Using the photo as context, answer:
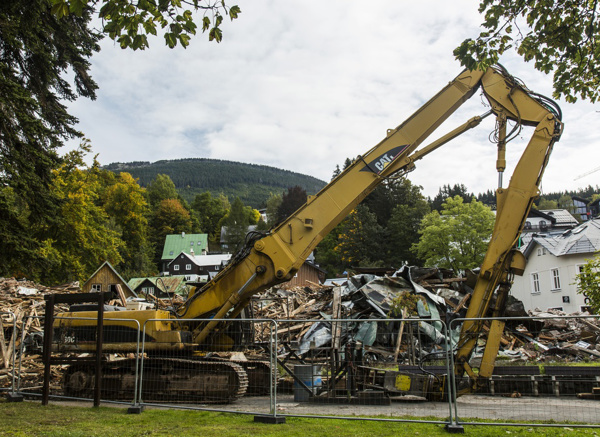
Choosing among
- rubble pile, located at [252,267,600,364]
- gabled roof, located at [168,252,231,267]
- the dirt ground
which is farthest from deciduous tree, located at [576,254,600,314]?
gabled roof, located at [168,252,231,267]

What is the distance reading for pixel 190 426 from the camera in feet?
22.2

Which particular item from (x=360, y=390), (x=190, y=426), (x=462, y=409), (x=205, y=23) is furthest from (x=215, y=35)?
(x=360, y=390)

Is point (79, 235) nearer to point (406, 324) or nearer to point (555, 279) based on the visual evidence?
point (406, 324)

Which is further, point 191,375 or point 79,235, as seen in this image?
point 79,235

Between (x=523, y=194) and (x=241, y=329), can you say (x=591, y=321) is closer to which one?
(x=523, y=194)

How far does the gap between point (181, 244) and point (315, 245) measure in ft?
281

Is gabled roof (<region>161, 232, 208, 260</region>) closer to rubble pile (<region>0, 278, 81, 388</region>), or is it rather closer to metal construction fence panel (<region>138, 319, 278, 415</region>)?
rubble pile (<region>0, 278, 81, 388</region>)

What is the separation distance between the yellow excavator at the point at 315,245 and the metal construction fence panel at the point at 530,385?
651 millimetres

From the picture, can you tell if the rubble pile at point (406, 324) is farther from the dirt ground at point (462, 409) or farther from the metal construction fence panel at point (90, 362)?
the metal construction fence panel at point (90, 362)

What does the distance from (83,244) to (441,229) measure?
33.4m

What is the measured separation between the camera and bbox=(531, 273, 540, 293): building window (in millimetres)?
35625

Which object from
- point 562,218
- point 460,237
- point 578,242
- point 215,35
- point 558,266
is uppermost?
point 562,218

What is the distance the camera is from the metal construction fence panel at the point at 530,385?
756 centimetres

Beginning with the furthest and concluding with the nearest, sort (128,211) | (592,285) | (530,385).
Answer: (128,211) → (592,285) → (530,385)
